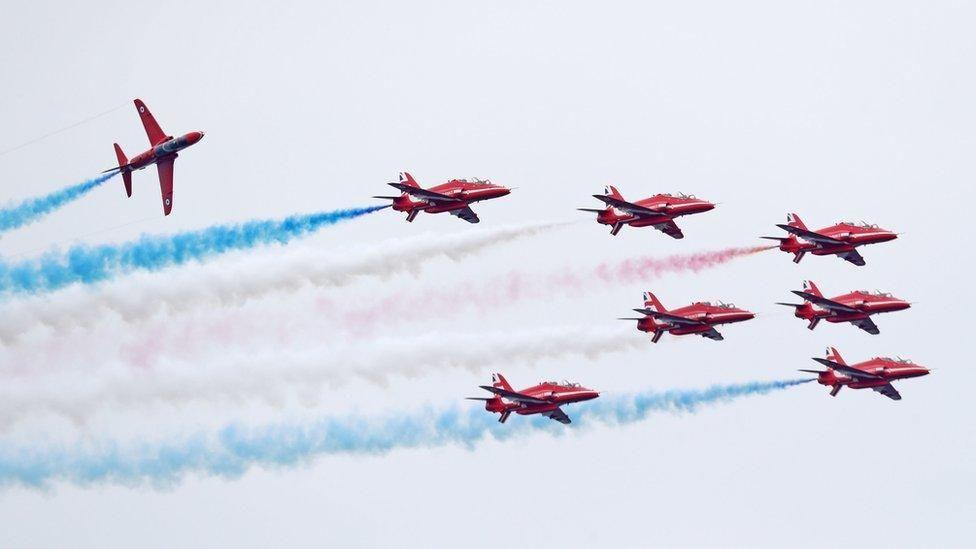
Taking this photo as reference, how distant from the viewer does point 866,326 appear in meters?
153

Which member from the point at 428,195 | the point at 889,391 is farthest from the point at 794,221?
the point at 428,195

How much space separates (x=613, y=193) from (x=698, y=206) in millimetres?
4968

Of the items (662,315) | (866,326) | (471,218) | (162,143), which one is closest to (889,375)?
(866,326)

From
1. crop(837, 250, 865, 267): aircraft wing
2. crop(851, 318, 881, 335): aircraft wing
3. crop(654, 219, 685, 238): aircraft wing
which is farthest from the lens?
crop(851, 318, 881, 335): aircraft wing

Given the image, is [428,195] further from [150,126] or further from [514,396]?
[150,126]

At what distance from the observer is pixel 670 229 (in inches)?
5910

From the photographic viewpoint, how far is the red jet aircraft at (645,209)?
14675cm

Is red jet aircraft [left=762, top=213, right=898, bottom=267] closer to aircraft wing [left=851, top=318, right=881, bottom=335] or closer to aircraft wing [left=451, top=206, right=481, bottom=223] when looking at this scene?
aircraft wing [left=851, top=318, right=881, bottom=335]

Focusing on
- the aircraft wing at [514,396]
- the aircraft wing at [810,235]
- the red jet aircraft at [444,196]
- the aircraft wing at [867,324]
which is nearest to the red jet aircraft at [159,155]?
the red jet aircraft at [444,196]

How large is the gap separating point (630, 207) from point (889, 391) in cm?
2052

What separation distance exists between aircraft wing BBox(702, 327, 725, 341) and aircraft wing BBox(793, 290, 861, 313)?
520 cm

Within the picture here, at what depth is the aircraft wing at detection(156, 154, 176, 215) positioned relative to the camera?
147m

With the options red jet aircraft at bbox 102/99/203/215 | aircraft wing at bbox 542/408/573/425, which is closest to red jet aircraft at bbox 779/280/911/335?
aircraft wing at bbox 542/408/573/425

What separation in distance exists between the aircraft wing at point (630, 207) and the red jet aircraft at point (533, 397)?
10.7 meters
